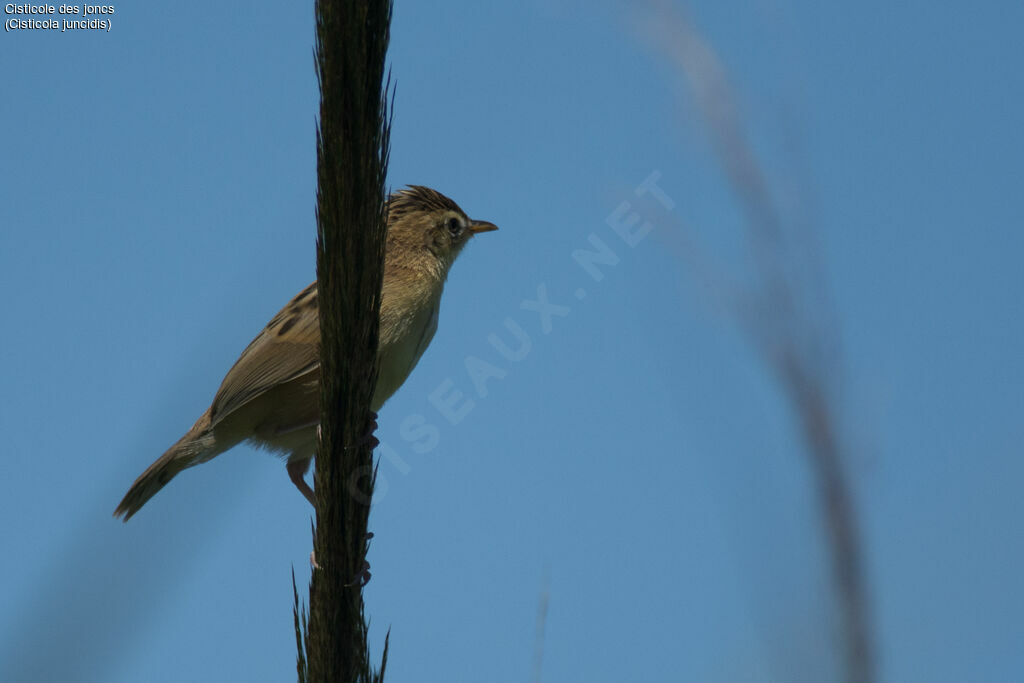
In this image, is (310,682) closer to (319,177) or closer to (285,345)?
(319,177)

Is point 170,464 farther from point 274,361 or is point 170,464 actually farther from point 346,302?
point 346,302

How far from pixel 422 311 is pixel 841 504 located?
4.06m

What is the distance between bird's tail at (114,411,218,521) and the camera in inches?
203

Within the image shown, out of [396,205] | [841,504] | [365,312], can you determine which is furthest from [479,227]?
[841,504]

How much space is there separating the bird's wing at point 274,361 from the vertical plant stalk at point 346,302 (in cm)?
206

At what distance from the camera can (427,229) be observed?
5641 mm

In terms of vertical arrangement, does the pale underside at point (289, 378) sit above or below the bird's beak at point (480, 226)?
below

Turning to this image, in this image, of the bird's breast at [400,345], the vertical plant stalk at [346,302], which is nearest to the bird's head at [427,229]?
the bird's breast at [400,345]

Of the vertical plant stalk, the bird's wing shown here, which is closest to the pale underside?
the bird's wing

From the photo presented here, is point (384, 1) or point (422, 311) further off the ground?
point (384, 1)

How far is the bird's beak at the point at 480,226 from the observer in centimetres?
598

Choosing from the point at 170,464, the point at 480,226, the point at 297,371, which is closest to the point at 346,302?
the point at 297,371

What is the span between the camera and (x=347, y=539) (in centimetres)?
271

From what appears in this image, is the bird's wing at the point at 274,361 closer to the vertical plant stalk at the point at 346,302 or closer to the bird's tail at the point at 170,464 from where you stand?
the bird's tail at the point at 170,464
